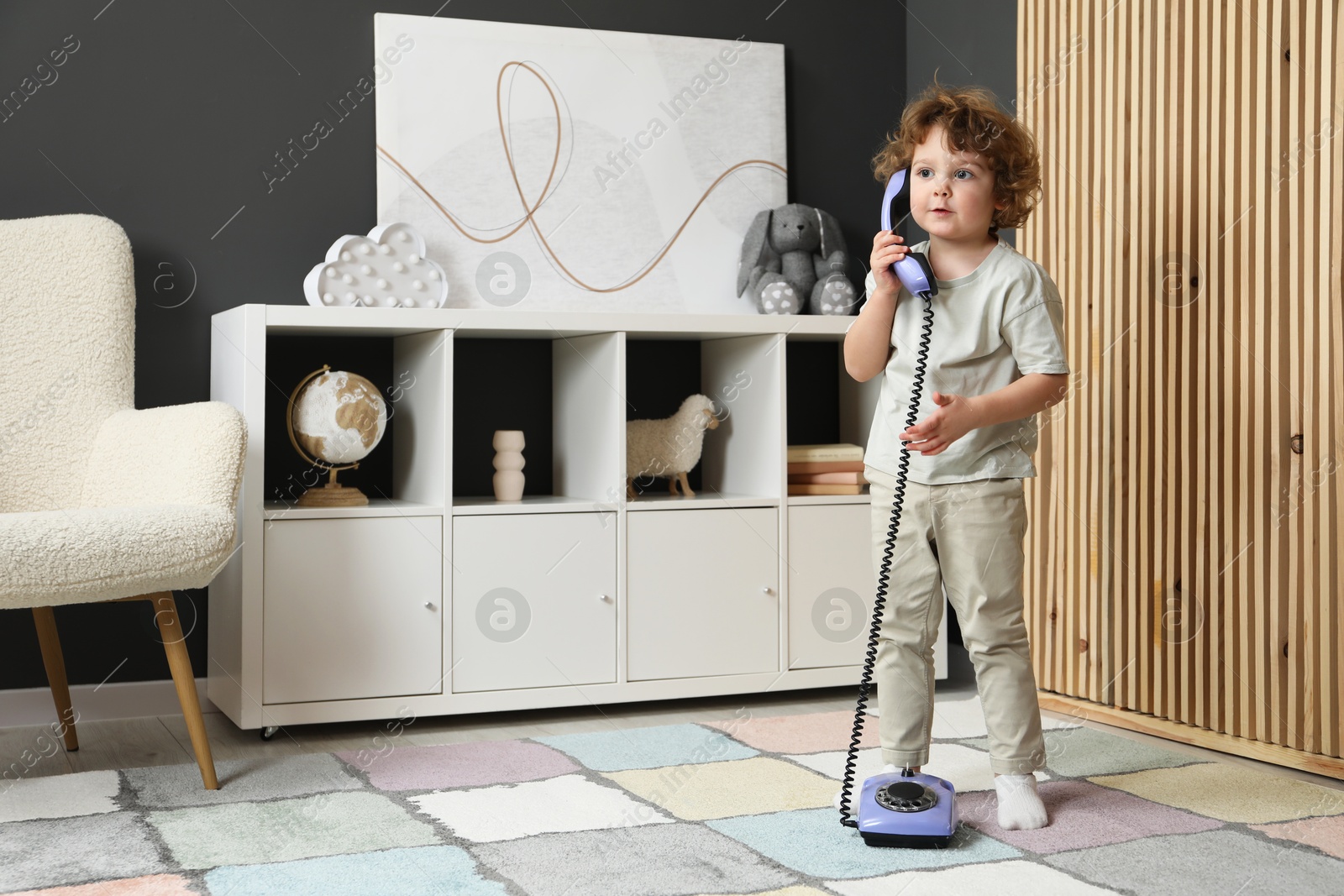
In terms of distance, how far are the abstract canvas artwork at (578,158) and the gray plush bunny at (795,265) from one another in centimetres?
7

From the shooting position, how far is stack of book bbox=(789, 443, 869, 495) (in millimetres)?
2730

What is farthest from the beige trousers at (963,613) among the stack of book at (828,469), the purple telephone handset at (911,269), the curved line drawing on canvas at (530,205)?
the curved line drawing on canvas at (530,205)

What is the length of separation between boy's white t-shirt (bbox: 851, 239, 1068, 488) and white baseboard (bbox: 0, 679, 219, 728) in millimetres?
1567

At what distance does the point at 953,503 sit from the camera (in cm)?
170

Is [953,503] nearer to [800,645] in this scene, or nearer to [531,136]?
[800,645]

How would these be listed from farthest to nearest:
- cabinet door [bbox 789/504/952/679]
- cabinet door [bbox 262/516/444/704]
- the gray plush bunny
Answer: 1. the gray plush bunny
2. cabinet door [bbox 789/504/952/679]
3. cabinet door [bbox 262/516/444/704]

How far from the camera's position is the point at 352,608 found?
7.67ft

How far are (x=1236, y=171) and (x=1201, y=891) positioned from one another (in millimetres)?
1270

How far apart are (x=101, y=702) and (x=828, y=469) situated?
5.32ft

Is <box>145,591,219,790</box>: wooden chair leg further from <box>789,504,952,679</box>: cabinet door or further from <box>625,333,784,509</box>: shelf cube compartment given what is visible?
A: <box>789,504,952,679</box>: cabinet door

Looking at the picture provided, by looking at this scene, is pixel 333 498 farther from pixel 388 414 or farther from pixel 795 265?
pixel 795 265

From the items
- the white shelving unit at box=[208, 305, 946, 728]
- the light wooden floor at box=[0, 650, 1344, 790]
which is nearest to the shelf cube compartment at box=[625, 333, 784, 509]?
the white shelving unit at box=[208, 305, 946, 728]

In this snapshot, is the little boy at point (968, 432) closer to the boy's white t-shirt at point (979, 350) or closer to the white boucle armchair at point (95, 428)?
the boy's white t-shirt at point (979, 350)

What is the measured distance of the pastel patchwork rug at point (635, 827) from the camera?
4.76 feet
